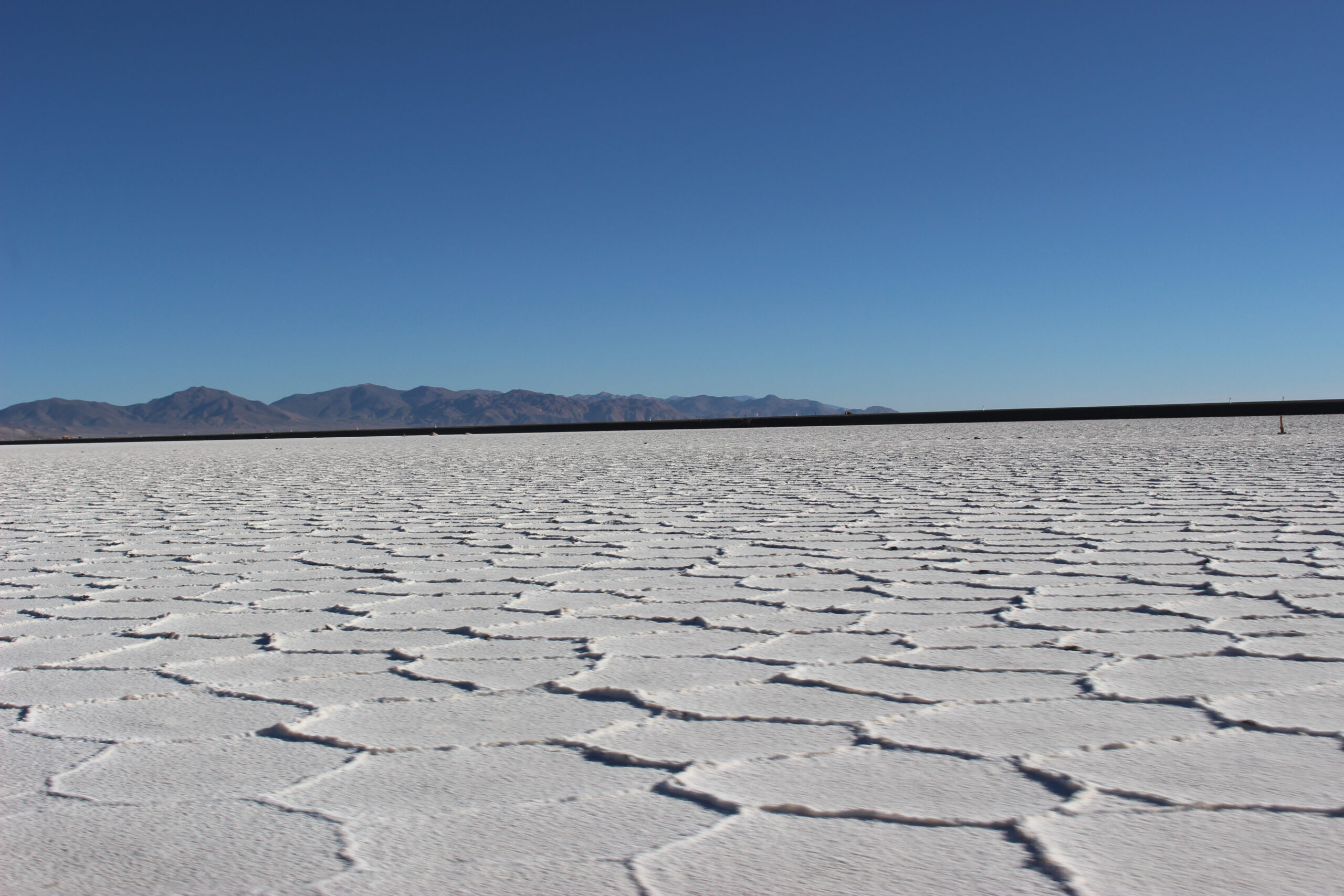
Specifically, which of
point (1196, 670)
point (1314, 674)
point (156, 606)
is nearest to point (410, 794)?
point (1196, 670)

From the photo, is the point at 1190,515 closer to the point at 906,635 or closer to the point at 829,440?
the point at 906,635

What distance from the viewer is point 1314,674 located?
71.9 inches

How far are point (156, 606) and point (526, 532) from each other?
67.2 inches

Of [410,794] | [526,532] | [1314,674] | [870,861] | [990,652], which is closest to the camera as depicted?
[870,861]

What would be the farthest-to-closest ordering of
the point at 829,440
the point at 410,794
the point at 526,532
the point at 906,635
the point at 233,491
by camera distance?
the point at 829,440 < the point at 233,491 < the point at 526,532 < the point at 906,635 < the point at 410,794

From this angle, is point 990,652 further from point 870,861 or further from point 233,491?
point 233,491

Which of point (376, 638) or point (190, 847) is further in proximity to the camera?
point (376, 638)

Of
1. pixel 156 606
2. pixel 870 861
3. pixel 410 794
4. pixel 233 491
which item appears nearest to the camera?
A: pixel 870 861

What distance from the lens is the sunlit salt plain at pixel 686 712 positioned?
3.75 ft

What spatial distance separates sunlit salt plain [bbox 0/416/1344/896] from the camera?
3.75 feet

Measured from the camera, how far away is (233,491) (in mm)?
7223

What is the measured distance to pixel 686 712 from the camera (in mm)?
1689

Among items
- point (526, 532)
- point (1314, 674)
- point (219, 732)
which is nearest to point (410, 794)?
point (219, 732)

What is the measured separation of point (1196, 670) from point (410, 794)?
1321 millimetres
